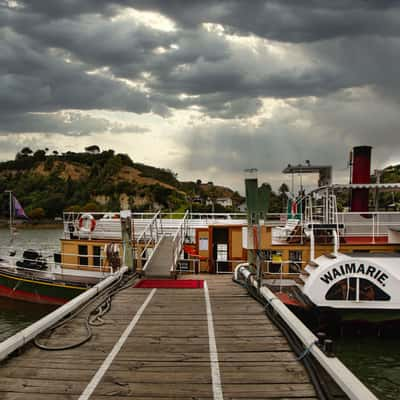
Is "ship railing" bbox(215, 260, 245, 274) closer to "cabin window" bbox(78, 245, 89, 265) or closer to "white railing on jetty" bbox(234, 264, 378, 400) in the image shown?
"cabin window" bbox(78, 245, 89, 265)

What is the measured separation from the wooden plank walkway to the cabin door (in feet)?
29.2

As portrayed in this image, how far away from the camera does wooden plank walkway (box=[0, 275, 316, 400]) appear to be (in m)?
5.20

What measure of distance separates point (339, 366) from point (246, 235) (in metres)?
7.37

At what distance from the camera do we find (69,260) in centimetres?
2064

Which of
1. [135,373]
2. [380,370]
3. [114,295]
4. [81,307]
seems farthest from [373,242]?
[135,373]

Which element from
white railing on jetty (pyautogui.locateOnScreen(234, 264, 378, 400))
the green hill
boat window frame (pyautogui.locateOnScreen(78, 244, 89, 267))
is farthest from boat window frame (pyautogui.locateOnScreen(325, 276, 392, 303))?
the green hill

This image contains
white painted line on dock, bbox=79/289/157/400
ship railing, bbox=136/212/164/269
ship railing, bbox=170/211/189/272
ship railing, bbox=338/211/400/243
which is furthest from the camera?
ship railing, bbox=338/211/400/243

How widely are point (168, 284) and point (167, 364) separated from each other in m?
6.79

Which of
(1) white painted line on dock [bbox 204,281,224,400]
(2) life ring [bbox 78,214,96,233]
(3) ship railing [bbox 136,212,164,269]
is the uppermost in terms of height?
(2) life ring [bbox 78,214,96,233]

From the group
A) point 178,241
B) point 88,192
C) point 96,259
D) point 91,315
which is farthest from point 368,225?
point 88,192

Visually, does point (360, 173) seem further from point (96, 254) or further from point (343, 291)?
point (96, 254)

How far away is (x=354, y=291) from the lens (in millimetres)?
12883

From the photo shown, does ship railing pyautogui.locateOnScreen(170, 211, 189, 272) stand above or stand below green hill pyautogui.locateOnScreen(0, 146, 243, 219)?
below

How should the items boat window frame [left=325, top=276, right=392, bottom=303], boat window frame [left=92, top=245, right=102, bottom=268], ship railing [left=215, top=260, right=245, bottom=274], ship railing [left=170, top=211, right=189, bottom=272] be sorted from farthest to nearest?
boat window frame [left=92, top=245, right=102, bottom=268], ship railing [left=215, top=260, right=245, bottom=274], ship railing [left=170, top=211, right=189, bottom=272], boat window frame [left=325, top=276, right=392, bottom=303]
